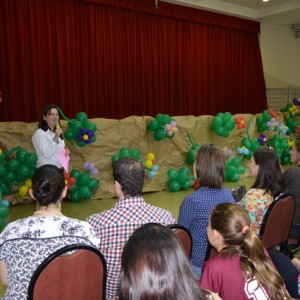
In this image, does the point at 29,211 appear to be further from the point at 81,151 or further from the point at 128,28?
the point at 128,28

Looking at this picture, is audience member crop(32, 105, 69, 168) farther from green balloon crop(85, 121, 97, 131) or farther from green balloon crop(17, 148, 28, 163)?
green balloon crop(85, 121, 97, 131)

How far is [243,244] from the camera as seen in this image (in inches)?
58.4

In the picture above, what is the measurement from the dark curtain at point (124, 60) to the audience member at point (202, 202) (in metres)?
4.63

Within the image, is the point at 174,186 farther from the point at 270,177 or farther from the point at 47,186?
the point at 47,186

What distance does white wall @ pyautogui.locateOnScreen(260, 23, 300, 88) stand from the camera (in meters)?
9.79

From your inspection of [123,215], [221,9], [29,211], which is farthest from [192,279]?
[221,9]

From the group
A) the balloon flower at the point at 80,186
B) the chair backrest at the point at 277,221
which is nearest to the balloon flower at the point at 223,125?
the balloon flower at the point at 80,186

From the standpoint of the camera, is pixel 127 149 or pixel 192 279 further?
pixel 127 149

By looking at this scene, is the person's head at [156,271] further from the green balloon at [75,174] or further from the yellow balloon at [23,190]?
the green balloon at [75,174]

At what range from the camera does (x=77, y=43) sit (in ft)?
22.2

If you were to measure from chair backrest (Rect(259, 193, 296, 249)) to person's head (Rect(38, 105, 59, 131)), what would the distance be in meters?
2.54

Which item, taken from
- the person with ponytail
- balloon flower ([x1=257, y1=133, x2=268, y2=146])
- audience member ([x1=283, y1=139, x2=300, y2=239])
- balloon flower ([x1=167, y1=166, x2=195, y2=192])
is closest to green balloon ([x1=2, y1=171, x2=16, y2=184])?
balloon flower ([x1=167, y1=166, x2=195, y2=192])

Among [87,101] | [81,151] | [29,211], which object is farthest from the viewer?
[87,101]

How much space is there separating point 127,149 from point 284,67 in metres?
6.53
